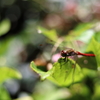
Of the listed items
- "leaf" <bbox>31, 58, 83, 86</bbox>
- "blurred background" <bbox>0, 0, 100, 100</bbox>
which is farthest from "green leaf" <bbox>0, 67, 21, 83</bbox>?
"leaf" <bbox>31, 58, 83, 86</bbox>

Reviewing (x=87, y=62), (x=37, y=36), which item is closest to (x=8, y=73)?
(x=87, y=62)

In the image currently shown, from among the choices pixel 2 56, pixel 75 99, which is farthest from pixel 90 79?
pixel 2 56

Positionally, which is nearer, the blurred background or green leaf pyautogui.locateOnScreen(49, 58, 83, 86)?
green leaf pyautogui.locateOnScreen(49, 58, 83, 86)

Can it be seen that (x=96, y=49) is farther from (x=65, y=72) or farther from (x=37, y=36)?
(x=37, y=36)

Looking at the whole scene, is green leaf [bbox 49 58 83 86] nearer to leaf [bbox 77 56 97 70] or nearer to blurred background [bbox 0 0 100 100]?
leaf [bbox 77 56 97 70]

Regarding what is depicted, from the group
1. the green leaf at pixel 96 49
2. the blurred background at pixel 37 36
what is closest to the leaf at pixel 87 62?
the green leaf at pixel 96 49
